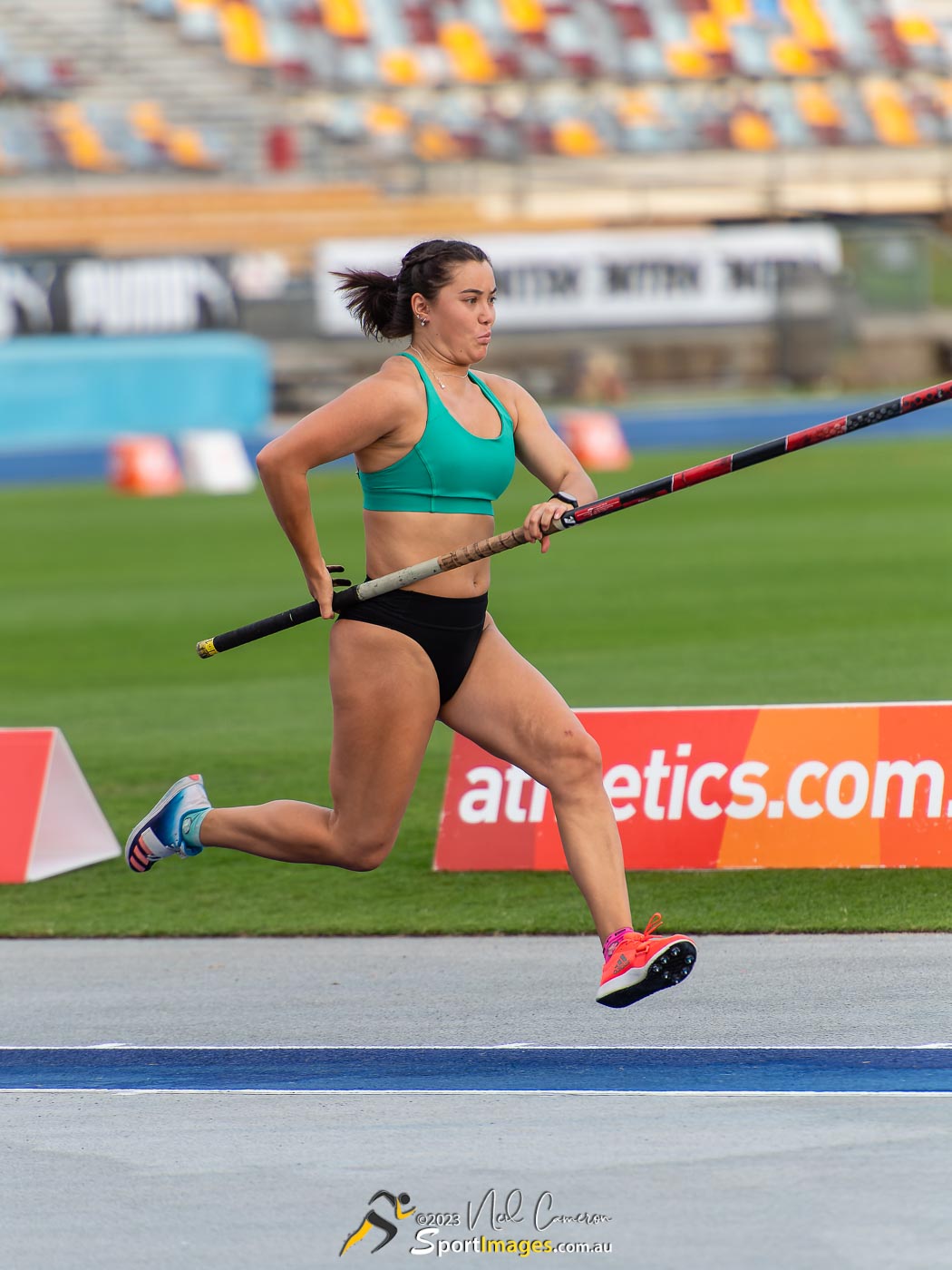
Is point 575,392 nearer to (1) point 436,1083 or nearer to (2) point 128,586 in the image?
(2) point 128,586

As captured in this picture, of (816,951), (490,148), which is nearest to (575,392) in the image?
(490,148)

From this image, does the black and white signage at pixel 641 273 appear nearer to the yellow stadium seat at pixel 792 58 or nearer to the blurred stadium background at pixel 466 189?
the blurred stadium background at pixel 466 189

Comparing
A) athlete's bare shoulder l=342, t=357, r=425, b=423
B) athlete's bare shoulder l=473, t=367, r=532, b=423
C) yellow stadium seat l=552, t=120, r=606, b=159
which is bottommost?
yellow stadium seat l=552, t=120, r=606, b=159

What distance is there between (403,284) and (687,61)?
151 ft

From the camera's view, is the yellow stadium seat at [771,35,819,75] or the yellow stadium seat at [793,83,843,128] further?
the yellow stadium seat at [771,35,819,75]

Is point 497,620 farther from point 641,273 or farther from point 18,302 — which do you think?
point 641,273

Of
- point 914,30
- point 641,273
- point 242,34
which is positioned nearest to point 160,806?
point 641,273

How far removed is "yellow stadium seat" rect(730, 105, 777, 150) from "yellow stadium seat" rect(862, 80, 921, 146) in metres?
2.70

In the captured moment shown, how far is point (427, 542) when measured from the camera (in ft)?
18.5

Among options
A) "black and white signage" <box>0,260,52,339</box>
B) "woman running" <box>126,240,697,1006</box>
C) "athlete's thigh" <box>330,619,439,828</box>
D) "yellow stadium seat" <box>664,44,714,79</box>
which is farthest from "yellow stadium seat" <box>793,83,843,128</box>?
"athlete's thigh" <box>330,619,439,828</box>

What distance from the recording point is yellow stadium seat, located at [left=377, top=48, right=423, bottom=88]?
159 feet

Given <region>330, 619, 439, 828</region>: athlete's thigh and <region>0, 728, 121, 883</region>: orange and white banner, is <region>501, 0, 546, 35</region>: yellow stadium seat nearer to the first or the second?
<region>0, 728, 121, 883</region>: orange and white banner

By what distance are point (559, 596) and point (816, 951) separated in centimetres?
1020

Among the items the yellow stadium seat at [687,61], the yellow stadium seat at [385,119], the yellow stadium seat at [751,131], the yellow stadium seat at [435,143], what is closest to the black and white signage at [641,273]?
the yellow stadium seat at [435,143]
